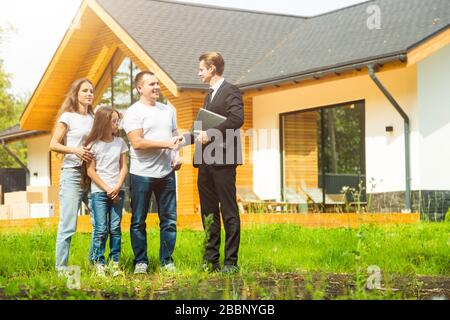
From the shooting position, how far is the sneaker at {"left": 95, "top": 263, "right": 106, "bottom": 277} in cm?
644

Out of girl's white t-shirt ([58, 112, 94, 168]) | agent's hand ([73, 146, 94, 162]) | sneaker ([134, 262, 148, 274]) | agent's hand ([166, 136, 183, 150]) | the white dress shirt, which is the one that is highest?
the white dress shirt

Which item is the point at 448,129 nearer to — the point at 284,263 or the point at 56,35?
the point at 284,263

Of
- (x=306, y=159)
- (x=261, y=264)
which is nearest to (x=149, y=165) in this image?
(x=261, y=264)

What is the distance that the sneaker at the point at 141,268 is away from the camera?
6852mm

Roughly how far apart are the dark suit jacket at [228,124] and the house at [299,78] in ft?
21.0

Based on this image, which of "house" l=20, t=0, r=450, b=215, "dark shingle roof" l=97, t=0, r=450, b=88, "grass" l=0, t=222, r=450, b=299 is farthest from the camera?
"dark shingle roof" l=97, t=0, r=450, b=88

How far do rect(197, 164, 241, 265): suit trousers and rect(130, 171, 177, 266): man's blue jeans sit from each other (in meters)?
0.36

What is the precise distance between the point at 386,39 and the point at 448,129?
2.29 m

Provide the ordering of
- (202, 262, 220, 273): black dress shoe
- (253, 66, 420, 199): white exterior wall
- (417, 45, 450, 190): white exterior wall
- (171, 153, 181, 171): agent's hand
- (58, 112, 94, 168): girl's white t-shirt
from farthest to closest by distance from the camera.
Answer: (253, 66, 420, 199): white exterior wall, (417, 45, 450, 190): white exterior wall, (171, 153, 181, 171): agent's hand, (58, 112, 94, 168): girl's white t-shirt, (202, 262, 220, 273): black dress shoe

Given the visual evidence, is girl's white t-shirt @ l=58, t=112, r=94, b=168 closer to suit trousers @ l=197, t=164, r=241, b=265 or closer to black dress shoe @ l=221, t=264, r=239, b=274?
suit trousers @ l=197, t=164, r=241, b=265

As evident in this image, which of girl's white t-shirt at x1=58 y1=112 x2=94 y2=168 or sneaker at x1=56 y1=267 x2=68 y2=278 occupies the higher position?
girl's white t-shirt at x1=58 y1=112 x2=94 y2=168

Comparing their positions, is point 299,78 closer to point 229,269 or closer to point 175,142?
point 175,142

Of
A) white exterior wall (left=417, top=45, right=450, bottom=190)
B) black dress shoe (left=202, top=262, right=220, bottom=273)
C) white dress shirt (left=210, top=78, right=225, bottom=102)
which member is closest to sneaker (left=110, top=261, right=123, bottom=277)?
black dress shoe (left=202, top=262, right=220, bottom=273)

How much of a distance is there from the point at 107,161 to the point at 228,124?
1.15 metres
